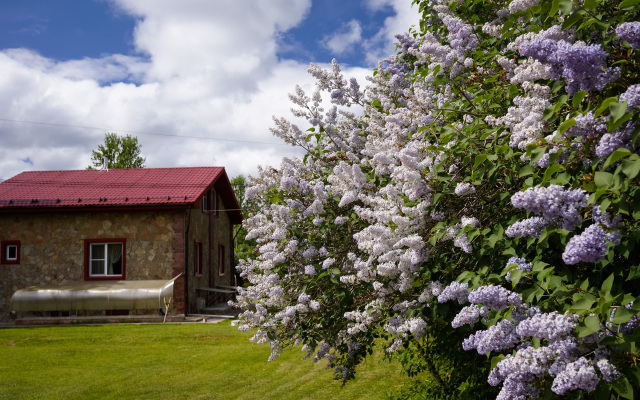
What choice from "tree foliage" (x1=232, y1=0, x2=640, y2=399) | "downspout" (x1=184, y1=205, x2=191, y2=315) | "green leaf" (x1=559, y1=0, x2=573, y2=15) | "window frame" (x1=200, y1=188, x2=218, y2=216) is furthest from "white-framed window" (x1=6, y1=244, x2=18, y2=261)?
"green leaf" (x1=559, y1=0, x2=573, y2=15)

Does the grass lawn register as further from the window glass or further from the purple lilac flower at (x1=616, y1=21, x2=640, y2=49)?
the purple lilac flower at (x1=616, y1=21, x2=640, y2=49)

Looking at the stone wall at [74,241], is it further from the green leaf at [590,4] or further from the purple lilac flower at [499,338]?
the green leaf at [590,4]

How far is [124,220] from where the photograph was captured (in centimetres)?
1911

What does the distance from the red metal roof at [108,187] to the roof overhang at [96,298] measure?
9.21 ft

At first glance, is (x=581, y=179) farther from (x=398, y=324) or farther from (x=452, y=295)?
(x=398, y=324)

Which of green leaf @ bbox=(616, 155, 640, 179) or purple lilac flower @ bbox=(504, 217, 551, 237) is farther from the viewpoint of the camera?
purple lilac flower @ bbox=(504, 217, 551, 237)

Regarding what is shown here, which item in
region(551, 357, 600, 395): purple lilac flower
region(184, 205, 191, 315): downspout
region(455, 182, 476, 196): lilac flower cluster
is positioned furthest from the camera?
region(184, 205, 191, 315): downspout

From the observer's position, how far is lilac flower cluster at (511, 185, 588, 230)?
2.20 metres

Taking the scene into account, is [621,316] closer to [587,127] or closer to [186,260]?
[587,127]

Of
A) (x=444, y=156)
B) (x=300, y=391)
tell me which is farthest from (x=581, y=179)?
(x=300, y=391)

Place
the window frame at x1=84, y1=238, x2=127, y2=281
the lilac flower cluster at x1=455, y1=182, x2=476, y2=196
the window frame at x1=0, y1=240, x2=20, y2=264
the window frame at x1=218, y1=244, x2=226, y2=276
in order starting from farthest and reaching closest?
1. the window frame at x1=218, y1=244, x2=226, y2=276
2. the window frame at x1=0, y1=240, x2=20, y2=264
3. the window frame at x1=84, y1=238, x2=127, y2=281
4. the lilac flower cluster at x1=455, y1=182, x2=476, y2=196

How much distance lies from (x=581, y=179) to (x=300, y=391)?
21.9ft

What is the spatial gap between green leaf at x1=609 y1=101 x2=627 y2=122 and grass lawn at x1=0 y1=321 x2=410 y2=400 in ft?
20.4

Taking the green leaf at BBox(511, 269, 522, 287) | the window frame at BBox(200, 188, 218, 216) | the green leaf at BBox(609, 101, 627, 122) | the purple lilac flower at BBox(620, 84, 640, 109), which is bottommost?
the green leaf at BBox(511, 269, 522, 287)
